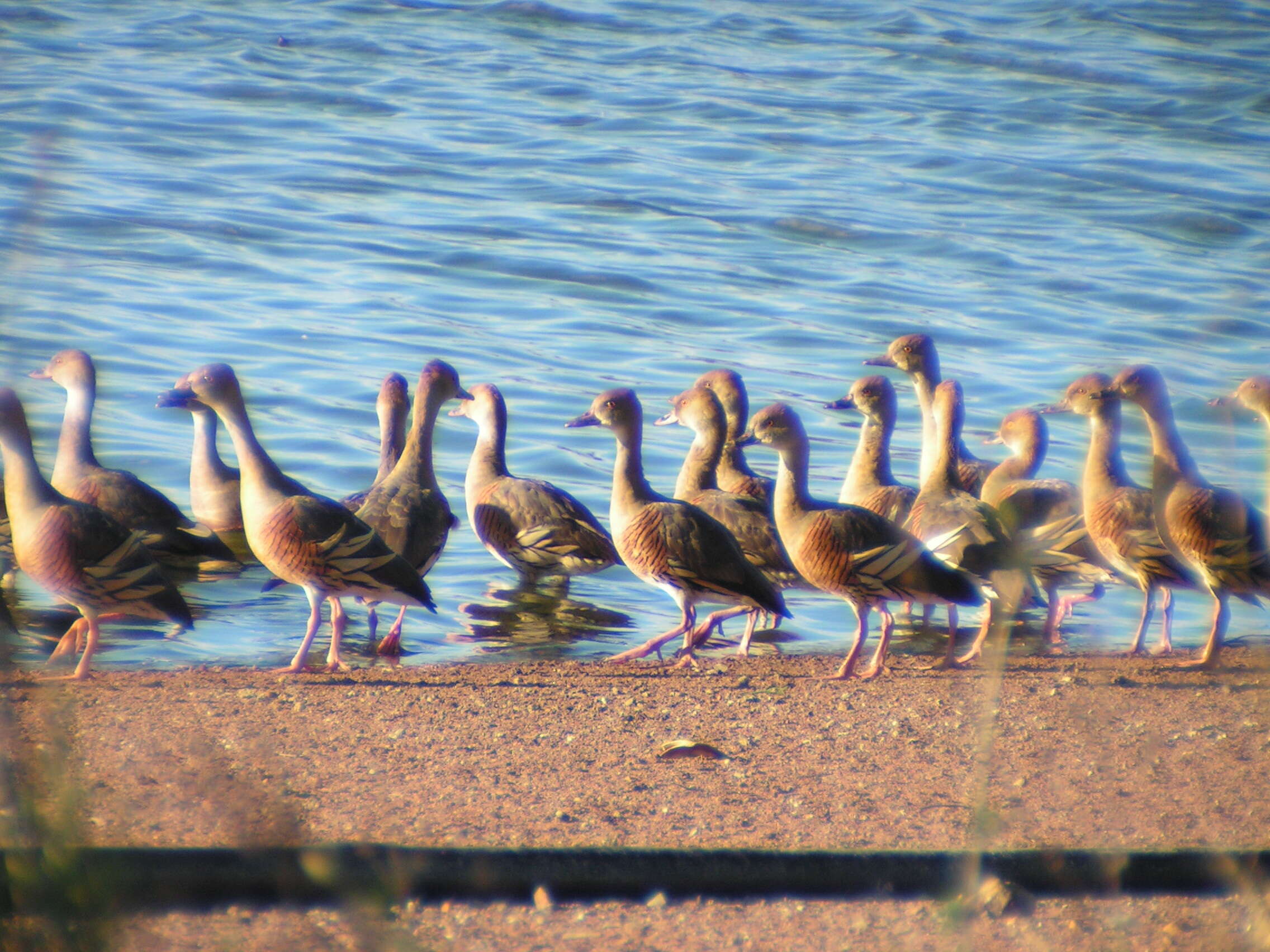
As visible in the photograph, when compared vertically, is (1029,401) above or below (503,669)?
above

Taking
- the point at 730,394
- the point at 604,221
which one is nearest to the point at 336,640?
the point at 730,394

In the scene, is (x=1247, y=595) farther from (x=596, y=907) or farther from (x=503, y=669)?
(x=596, y=907)

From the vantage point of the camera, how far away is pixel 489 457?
31.2 ft

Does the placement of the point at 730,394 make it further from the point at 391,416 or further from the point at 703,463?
the point at 391,416

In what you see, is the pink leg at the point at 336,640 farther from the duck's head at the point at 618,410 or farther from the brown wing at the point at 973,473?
the brown wing at the point at 973,473

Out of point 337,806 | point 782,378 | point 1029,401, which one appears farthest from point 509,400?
point 337,806

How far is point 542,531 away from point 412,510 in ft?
2.97

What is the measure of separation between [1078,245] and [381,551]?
12731mm

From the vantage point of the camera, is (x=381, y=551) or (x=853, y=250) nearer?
(x=381, y=551)

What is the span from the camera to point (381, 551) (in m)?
6.96

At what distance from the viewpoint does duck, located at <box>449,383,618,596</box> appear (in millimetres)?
8742

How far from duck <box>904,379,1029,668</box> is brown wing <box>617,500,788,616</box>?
86cm

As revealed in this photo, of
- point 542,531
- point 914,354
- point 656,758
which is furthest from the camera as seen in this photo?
point 914,354

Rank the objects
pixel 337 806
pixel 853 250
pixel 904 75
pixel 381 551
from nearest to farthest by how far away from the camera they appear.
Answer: pixel 337 806 → pixel 381 551 → pixel 853 250 → pixel 904 75
